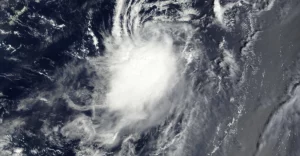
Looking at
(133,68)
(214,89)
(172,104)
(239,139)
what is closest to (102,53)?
(133,68)

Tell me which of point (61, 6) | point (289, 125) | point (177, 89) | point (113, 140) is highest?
point (61, 6)

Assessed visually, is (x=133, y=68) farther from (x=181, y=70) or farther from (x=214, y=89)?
(x=214, y=89)

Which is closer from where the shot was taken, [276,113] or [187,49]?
[276,113]

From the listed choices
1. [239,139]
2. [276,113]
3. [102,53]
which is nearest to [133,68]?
[102,53]

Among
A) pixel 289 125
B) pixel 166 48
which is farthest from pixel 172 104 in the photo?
pixel 289 125

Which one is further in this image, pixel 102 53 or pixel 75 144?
pixel 102 53

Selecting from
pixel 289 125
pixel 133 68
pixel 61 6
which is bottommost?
pixel 289 125

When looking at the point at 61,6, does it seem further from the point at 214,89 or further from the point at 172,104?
the point at 214,89

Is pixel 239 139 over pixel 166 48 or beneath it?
beneath

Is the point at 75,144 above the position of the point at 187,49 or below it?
below
